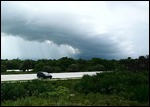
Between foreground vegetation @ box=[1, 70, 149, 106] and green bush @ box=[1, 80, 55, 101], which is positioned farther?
green bush @ box=[1, 80, 55, 101]

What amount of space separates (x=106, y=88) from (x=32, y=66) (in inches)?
2349

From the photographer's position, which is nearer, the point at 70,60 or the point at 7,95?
the point at 7,95

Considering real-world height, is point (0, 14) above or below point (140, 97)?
above

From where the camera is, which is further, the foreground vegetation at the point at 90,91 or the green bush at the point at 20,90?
the green bush at the point at 20,90

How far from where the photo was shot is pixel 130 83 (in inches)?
714

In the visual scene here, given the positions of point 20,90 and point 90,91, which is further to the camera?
point 90,91

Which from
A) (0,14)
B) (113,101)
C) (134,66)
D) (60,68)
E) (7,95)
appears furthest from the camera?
(60,68)

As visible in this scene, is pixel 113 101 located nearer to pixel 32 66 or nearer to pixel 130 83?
pixel 130 83

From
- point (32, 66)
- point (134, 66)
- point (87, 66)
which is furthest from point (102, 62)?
point (134, 66)

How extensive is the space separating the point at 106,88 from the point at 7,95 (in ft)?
17.4

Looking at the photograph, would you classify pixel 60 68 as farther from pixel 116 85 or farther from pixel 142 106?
pixel 142 106

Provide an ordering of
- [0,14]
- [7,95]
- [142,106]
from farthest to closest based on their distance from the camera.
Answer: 1. [7,95]
2. [0,14]
3. [142,106]

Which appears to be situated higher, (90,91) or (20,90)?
(20,90)

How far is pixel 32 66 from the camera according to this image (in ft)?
250
